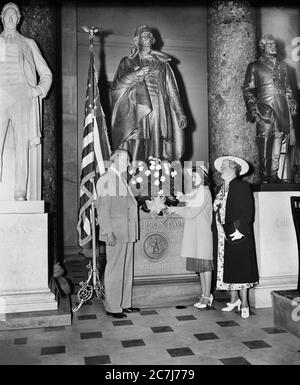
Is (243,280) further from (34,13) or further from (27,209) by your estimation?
(34,13)

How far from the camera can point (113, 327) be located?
4.26 meters

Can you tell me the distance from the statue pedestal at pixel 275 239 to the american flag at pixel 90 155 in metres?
2.10

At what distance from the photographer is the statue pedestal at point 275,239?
520 centimetres

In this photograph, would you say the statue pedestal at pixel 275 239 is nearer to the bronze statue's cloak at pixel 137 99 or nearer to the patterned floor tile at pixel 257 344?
the patterned floor tile at pixel 257 344

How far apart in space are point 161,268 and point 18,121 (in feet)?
8.23

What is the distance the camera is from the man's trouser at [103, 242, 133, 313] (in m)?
4.72

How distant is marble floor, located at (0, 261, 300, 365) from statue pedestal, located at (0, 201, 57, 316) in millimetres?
389

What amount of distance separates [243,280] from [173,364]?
1.60 m

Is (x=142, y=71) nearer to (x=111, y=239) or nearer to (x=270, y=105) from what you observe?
(x=270, y=105)

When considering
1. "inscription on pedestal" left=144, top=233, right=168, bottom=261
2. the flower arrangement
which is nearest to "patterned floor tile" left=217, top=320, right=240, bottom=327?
"inscription on pedestal" left=144, top=233, right=168, bottom=261

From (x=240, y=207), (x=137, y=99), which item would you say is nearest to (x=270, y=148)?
(x=240, y=207)

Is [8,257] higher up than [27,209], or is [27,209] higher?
[27,209]

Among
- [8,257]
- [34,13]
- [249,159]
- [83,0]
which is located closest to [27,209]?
[8,257]

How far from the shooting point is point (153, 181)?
5836mm
